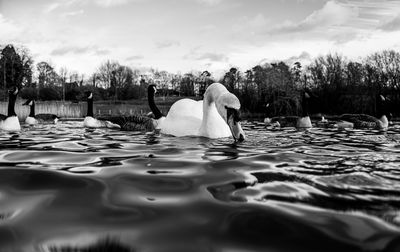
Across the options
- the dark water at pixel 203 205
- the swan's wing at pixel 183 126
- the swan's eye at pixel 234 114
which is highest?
the swan's eye at pixel 234 114

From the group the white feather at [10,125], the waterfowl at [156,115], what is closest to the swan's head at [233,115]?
the waterfowl at [156,115]

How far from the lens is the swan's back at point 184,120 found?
251 inches

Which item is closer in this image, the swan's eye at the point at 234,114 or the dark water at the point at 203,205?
the dark water at the point at 203,205

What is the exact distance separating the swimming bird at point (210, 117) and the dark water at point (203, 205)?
5.75ft

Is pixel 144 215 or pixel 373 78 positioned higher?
pixel 373 78

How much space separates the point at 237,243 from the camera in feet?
4.54

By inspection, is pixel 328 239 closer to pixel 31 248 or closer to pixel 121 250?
pixel 121 250

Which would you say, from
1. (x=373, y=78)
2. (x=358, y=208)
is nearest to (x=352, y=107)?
(x=373, y=78)

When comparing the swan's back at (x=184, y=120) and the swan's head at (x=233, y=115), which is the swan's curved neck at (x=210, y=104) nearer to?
the swan's back at (x=184, y=120)

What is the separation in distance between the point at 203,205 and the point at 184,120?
16.2 feet

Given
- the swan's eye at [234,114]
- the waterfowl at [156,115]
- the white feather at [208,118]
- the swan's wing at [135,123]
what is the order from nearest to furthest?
1. the swan's eye at [234,114]
2. the white feather at [208,118]
3. the swan's wing at [135,123]
4. the waterfowl at [156,115]

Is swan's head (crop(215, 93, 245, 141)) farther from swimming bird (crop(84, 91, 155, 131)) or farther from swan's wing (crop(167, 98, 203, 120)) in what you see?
swimming bird (crop(84, 91, 155, 131))

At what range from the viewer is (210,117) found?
6004mm

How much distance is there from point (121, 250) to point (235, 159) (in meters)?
2.26
